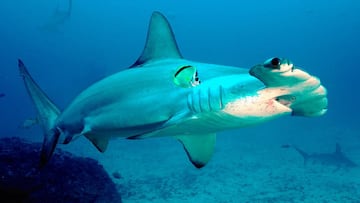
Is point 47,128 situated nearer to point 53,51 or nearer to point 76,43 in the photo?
point 53,51

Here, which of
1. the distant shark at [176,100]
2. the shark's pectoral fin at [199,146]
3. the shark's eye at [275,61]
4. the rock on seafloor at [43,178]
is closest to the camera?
the shark's eye at [275,61]

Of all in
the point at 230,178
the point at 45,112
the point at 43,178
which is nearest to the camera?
the point at 45,112

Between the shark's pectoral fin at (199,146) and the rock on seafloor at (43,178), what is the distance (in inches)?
131

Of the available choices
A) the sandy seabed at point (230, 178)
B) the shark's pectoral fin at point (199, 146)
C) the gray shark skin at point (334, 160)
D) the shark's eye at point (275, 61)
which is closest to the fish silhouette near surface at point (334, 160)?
the gray shark skin at point (334, 160)

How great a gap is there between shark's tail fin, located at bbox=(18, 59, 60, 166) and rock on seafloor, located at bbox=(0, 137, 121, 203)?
1914 millimetres

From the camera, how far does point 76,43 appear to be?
638 ft

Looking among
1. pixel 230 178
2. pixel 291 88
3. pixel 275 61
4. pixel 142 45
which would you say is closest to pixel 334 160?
pixel 230 178

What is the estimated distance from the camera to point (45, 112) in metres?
3.78

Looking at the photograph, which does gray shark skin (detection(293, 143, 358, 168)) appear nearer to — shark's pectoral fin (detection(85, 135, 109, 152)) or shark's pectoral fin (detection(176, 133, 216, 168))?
shark's pectoral fin (detection(176, 133, 216, 168))

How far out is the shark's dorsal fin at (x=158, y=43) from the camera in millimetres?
3311

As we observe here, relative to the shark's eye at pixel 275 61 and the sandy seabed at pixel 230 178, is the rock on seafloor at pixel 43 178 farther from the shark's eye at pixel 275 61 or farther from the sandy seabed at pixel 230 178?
the shark's eye at pixel 275 61

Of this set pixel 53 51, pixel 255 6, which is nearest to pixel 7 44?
pixel 53 51

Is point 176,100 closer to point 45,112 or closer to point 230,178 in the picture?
point 45,112

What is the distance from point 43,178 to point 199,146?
3.61 metres
